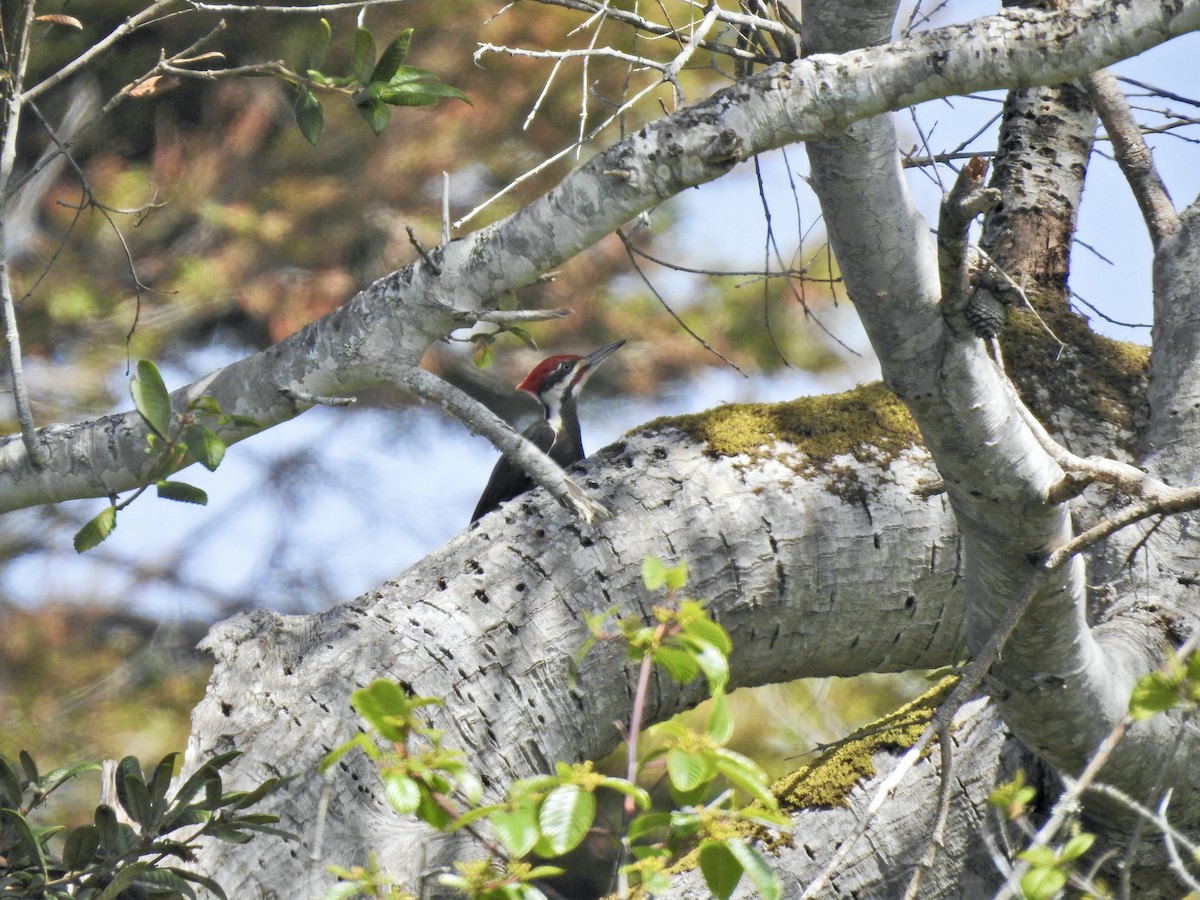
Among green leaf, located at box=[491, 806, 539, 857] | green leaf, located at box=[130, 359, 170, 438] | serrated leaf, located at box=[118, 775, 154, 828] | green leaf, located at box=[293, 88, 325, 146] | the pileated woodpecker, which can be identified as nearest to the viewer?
green leaf, located at box=[491, 806, 539, 857]

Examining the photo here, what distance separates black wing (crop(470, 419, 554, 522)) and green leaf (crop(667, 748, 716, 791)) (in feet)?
10.1

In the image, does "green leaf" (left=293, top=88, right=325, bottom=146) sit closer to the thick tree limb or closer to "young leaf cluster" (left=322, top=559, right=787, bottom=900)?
the thick tree limb

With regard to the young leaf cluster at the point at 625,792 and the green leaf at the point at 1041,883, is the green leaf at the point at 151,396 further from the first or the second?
the green leaf at the point at 1041,883

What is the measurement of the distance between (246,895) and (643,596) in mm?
876

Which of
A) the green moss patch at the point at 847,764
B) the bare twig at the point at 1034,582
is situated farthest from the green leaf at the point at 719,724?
the green moss patch at the point at 847,764

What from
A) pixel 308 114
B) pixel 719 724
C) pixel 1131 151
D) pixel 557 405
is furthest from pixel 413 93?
pixel 557 405

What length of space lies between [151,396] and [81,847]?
65 centimetres

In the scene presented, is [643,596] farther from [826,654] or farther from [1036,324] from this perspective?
[1036,324]

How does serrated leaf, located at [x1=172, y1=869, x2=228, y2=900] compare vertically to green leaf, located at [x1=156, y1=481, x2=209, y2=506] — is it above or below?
below

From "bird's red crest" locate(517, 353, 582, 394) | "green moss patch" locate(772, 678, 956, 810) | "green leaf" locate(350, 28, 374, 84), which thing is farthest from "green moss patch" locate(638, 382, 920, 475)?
"bird's red crest" locate(517, 353, 582, 394)

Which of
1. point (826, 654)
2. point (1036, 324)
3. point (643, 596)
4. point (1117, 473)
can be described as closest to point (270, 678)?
point (643, 596)

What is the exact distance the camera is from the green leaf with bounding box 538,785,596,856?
91 centimetres

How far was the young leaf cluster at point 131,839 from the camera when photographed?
1.50 m

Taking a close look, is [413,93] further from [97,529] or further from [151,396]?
[97,529]
